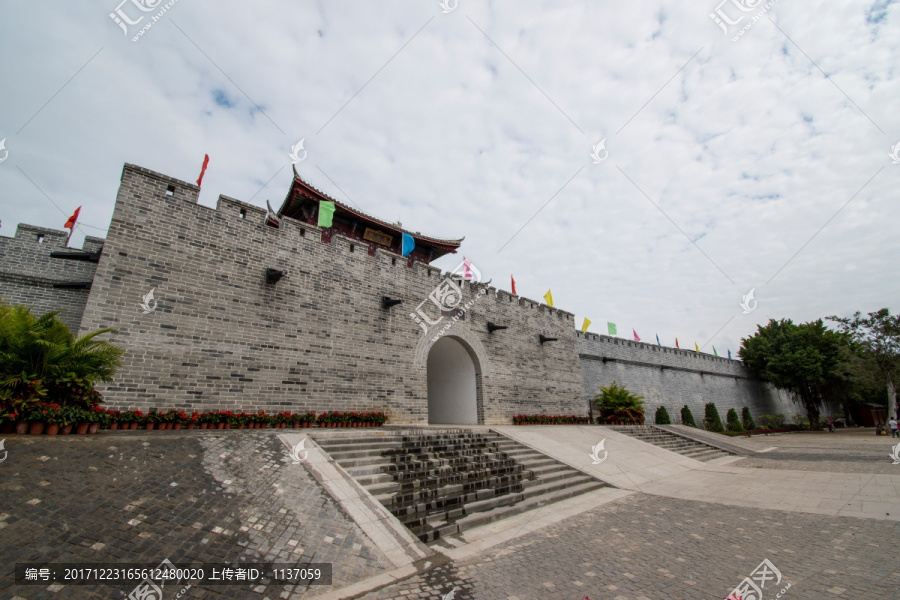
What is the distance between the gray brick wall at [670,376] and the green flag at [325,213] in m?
14.5

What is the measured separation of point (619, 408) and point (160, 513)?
56.2ft

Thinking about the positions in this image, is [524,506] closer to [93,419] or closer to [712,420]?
[93,419]

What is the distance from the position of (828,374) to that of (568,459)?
27120mm

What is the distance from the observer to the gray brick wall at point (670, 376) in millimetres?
20434

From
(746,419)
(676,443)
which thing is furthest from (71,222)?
(746,419)

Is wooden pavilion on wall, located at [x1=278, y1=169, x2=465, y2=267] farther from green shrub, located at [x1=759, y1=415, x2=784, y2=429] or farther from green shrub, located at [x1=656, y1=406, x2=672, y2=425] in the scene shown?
green shrub, located at [x1=759, y1=415, x2=784, y2=429]

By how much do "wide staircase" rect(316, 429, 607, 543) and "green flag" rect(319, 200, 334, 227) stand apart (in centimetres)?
635

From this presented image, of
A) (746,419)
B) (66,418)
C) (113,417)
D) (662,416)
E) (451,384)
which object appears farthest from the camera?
(746,419)

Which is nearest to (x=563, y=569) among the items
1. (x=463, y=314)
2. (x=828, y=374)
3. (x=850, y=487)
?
(x=850, y=487)

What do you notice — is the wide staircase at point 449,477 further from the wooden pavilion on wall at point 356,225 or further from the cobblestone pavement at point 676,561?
the wooden pavilion on wall at point 356,225

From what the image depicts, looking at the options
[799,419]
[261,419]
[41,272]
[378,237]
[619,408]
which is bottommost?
[799,419]

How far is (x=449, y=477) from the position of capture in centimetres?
645

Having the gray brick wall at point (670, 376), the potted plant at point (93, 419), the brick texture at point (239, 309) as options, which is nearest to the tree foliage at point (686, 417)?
the gray brick wall at point (670, 376)

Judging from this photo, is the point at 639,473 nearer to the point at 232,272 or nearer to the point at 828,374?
the point at 232,272
